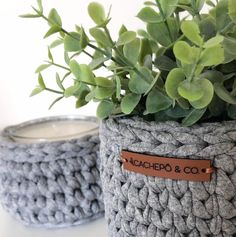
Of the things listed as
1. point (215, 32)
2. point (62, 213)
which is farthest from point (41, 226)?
point (215, 32)

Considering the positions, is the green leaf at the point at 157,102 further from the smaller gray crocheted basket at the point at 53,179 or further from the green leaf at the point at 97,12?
the smaller gray crocheted basket at the point at 53,179

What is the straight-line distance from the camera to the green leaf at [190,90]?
270 mm

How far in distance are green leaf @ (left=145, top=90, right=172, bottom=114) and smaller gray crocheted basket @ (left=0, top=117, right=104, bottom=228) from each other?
185 millimetres

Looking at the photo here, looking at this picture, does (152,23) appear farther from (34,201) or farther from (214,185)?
(34,201)

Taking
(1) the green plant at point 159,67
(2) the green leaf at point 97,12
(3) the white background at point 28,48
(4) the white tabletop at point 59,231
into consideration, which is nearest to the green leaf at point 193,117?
(1) the green plant at point 159,67

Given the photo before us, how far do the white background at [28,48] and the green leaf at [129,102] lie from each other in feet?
1.16

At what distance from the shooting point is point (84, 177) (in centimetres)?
49

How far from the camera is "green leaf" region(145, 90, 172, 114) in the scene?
1.04 feet

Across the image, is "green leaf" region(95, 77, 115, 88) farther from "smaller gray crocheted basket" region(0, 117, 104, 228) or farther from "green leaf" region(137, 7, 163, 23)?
"smaller gray crocheted basket" region(0, 117, 104, 228)

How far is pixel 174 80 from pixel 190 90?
0.02 metres

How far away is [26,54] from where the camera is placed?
27.9 inches

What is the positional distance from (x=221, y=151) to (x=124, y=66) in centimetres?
10

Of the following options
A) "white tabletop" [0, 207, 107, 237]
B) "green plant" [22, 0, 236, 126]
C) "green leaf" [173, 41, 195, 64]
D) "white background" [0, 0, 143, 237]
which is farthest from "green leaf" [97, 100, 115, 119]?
"white background" [0, 0, 143, 237]

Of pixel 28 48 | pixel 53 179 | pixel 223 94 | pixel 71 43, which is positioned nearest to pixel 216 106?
pixel 223 94
